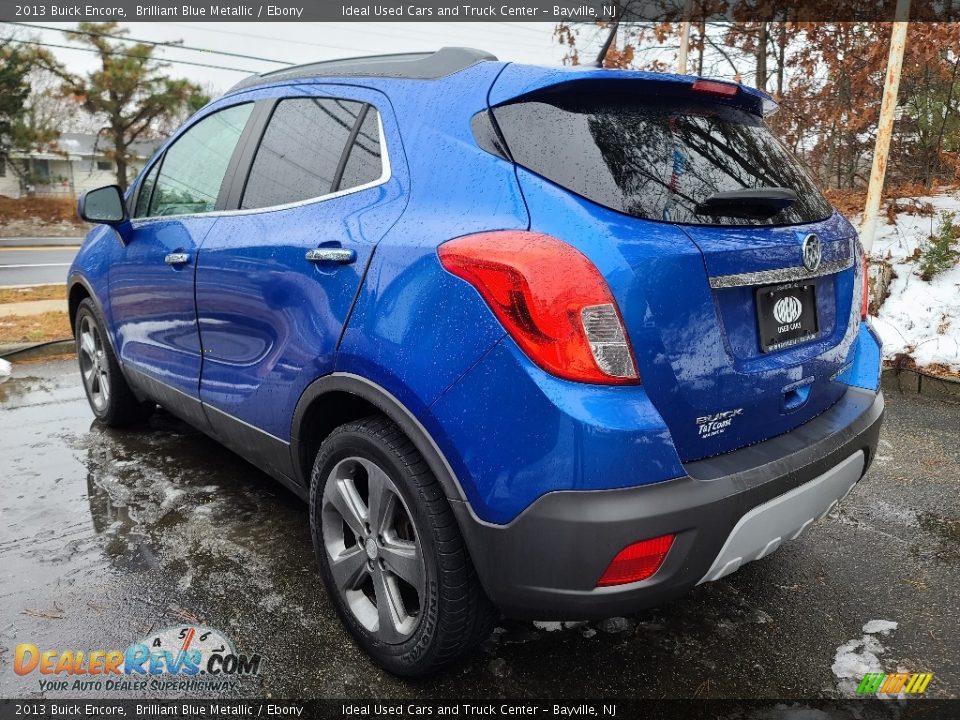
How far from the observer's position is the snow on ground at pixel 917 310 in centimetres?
555

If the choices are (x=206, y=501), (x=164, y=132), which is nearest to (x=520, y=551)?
(x=206, y=501)

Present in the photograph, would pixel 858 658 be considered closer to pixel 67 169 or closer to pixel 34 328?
pixel 34 328

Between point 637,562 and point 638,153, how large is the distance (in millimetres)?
1048

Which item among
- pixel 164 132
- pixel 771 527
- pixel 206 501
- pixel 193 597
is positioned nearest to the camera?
pixel 771 527

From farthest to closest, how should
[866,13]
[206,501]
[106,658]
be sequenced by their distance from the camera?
[866,13] < [206,501] < [106,658]

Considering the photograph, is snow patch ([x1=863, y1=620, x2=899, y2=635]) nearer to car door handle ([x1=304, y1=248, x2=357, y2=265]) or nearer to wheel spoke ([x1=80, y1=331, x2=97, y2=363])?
car door handle ([x1=304, y1=248, x2=357, y2=265])

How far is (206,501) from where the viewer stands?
333 centimetres

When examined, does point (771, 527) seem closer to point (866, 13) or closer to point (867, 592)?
point (867, 592)

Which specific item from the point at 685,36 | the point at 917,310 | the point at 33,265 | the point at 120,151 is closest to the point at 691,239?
the point at 917,310

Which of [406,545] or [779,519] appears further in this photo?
[406,545]

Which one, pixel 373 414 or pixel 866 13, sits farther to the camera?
pixel 866 13

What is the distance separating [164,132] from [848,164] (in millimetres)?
41745

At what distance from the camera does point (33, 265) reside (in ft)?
63.8

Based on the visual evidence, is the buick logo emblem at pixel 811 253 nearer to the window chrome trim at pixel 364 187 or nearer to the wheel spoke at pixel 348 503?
the window chrome trim at pixel 364 187
